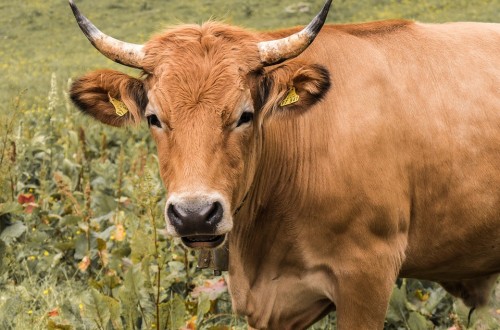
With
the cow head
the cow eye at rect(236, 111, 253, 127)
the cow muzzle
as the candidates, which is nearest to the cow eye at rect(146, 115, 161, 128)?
the cow head

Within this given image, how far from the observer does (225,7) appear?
1603 inches

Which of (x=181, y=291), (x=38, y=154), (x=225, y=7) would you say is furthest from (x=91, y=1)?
(x=181, y=291)

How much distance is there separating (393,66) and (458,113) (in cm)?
46

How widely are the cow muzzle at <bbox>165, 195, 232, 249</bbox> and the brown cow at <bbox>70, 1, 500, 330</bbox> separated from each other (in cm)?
11

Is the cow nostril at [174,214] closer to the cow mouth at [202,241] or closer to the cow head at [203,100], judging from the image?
the cow head at [203,100]

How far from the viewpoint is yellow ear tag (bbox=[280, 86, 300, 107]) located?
4.43m

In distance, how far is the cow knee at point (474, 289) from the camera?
5828mm

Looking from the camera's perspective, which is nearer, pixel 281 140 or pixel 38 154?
pixel 281 140

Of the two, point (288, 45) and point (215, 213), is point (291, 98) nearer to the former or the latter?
point (288, 45)

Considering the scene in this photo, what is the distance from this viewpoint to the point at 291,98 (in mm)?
4438

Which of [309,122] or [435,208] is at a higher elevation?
[309,122]

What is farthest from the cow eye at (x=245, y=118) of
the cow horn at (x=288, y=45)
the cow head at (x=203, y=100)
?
the cow horn at (x=288, y=45)

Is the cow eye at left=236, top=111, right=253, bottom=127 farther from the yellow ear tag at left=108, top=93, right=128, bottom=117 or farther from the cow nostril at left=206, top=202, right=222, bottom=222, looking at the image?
the yellow ear tag at left=108, top=93, right=128, bottom=117

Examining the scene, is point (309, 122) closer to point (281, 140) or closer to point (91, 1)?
point (281, 140)
